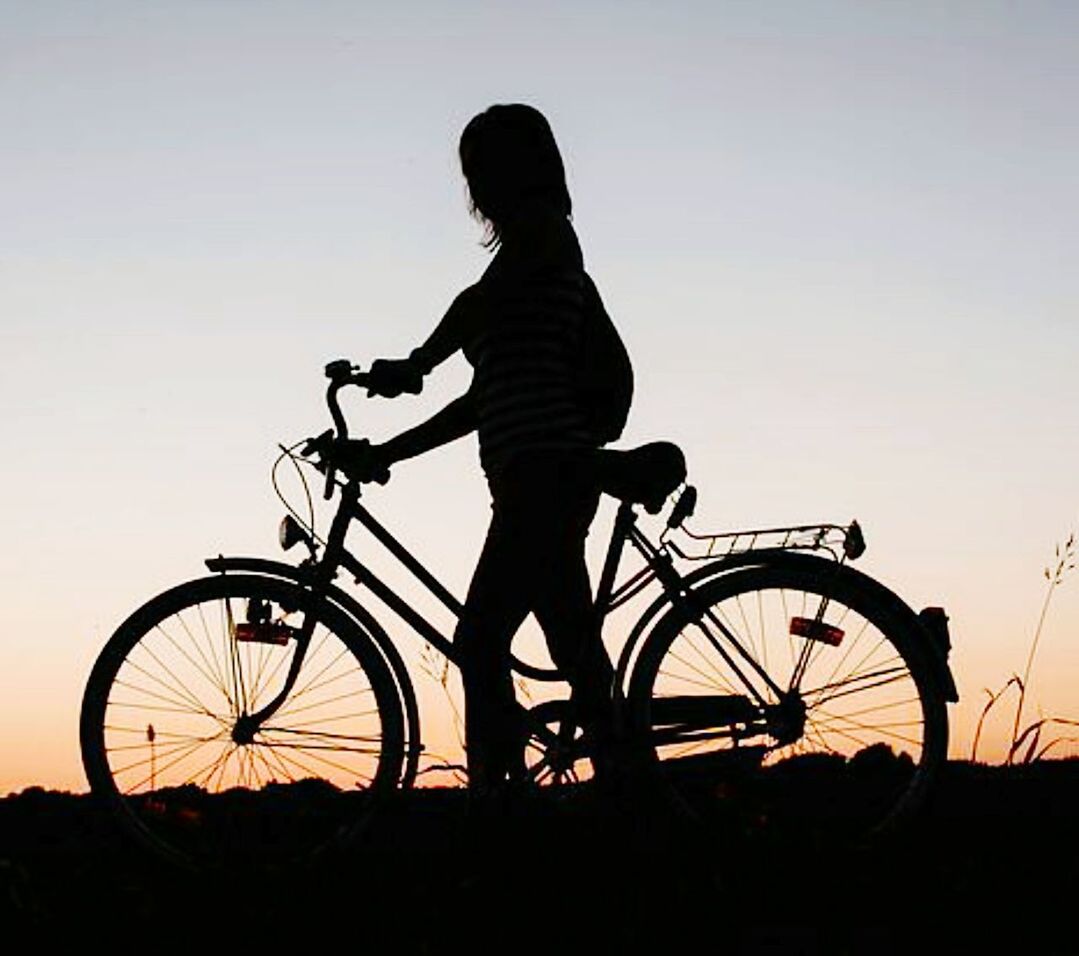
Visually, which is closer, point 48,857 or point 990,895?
point 990,895

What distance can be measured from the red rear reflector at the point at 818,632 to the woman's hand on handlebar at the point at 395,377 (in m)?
1.67

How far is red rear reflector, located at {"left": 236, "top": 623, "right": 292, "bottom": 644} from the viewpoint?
Result: 6578mm

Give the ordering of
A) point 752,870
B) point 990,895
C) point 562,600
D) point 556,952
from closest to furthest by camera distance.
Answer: point 556,952, point 990,895, point 752,870, point 562,600

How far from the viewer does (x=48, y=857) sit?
687cm

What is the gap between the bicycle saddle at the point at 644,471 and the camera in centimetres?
610

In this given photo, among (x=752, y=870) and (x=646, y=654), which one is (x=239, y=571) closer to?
(x=646, y=654)

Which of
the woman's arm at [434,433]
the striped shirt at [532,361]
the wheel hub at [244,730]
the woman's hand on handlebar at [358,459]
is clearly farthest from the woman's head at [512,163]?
A: the wheel hub at [244,730]

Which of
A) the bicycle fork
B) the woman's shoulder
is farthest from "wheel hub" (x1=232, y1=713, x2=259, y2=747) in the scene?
the woman's shoulder

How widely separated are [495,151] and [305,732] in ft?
7.59

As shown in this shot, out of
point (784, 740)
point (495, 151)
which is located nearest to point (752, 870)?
point (784, 740)

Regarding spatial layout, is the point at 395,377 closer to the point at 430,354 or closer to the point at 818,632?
the point at 430,354

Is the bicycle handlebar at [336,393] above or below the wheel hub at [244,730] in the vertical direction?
above

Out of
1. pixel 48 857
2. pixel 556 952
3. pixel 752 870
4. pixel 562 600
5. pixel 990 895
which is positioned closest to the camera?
pixel 556 952

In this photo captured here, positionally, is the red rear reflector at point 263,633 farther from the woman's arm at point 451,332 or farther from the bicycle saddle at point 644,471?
the bicycle saddle at point 644,471
